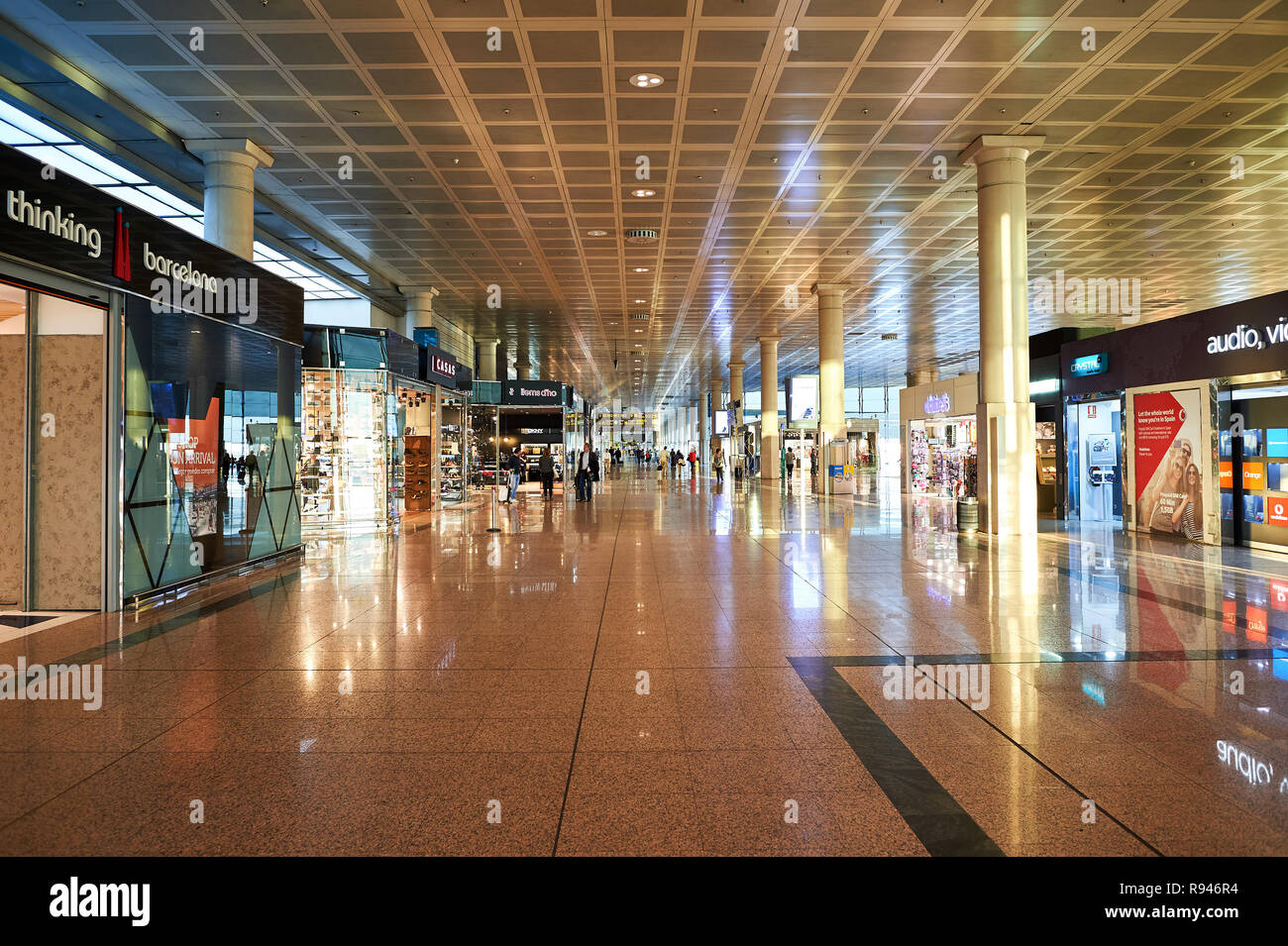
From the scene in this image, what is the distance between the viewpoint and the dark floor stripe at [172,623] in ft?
21.5

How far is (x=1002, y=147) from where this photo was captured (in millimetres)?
14828

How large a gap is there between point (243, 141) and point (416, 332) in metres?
9.32

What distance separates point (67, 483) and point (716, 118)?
35.0ft

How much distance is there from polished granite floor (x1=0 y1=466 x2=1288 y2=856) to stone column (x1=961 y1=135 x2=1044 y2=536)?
5.65 m

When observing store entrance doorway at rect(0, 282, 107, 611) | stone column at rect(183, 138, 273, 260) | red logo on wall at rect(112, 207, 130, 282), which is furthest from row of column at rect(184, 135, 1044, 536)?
store entrance doorway at rect(0, 282, 107, 611)

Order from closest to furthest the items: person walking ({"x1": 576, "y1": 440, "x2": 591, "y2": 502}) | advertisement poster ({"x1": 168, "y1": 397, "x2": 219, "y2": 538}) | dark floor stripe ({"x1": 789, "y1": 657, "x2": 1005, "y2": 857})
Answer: dark floor stripe ({"x1": 789, "y1": 657, "x2": 1005, "y2": 857}), advertisement poster ({"x1": 168, "y1": 397, "x2": 219, "y2": 538}), person walking ({"x1": 576, "y1": 440, "x2": 591, "y2": 502})

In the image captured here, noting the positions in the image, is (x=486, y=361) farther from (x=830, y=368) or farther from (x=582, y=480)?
(x=830, y=368)

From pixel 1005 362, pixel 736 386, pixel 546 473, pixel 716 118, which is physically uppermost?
pixel 716 118

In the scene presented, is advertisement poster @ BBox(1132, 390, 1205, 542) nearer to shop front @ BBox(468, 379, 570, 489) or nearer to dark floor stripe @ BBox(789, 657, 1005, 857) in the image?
dark floor stripe @ BBox(789, 657, 1005, 857)

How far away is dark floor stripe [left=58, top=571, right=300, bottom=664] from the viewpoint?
656 cm

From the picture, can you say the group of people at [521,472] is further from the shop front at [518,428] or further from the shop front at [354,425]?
the shop front at [354,425]

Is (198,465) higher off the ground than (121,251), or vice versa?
(121,251)

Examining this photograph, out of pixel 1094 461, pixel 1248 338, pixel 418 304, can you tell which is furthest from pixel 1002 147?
pixel 418 304
